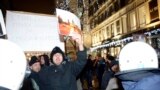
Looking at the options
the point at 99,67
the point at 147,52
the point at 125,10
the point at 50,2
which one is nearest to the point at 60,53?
the point at 147,52

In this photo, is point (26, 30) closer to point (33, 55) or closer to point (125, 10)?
point (33, 55)

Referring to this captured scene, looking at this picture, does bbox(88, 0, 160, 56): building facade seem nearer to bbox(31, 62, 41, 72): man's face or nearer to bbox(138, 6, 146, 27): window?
bbox(138, 6, 146, 27): window

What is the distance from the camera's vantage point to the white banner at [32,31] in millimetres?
5035

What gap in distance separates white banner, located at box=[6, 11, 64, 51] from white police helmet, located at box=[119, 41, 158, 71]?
270 cm

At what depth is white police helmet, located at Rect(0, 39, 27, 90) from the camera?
182 centimetres

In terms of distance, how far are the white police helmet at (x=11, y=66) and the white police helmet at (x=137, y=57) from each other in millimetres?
793

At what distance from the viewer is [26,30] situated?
5.16 meters

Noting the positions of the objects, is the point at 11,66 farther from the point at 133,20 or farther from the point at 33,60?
the point at 133,20

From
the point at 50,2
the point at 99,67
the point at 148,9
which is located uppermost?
the point at 148,9

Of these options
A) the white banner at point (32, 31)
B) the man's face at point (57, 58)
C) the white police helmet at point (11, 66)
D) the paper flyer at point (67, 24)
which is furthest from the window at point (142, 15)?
the white police helmet at point (11, 66)

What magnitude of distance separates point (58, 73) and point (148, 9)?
108ft

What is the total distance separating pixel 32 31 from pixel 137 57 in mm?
2932

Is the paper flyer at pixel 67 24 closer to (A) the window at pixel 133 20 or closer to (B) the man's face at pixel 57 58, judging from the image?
(B) the man's face at pixel 57 58

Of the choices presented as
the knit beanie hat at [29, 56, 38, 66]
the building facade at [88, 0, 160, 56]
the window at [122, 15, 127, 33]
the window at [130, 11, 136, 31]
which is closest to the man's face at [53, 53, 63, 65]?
the knit beanie hat at [29, 56, 38, 66]
